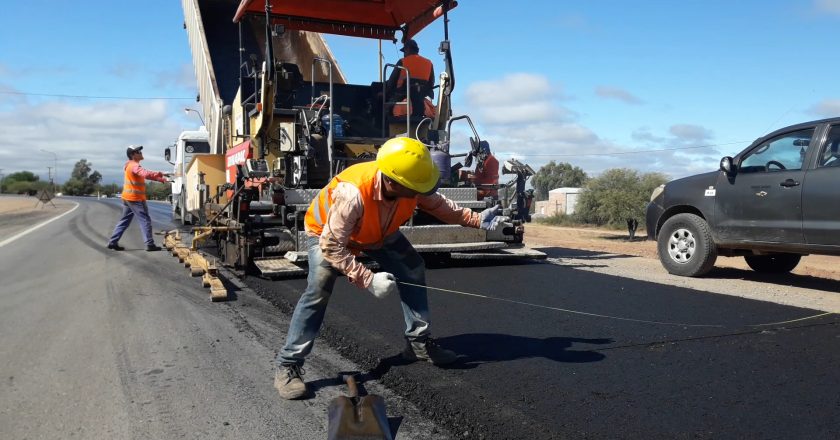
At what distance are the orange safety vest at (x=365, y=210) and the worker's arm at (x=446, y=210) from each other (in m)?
0.20

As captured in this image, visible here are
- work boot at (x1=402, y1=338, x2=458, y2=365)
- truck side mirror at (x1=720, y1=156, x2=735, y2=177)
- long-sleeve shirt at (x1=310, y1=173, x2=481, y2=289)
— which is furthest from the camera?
truck side mirror at (x1=720, y1=156, x2=735, y2=177)

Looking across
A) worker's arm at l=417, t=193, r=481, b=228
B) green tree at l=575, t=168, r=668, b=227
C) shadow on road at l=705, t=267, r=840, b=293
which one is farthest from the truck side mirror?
green tree at l=575, t=168, r=668, b=227

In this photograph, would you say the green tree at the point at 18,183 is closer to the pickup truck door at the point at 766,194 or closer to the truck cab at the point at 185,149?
the truck cab at the point at 185,149

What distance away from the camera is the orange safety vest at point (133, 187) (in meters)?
10.7

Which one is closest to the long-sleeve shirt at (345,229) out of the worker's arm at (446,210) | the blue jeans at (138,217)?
the worker's arm at (446,210)

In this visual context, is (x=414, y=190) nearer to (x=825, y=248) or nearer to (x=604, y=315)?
(x=604, y=315)

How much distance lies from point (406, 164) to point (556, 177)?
5788 centimetres

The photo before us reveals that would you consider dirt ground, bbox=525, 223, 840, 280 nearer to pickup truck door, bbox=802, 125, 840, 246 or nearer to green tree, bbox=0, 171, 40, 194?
pickup truck door, bbox=802, 125, 840, 246

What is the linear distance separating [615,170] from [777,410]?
934 inches

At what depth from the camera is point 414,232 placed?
26.6 ft

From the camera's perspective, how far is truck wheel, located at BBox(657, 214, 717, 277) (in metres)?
7.59

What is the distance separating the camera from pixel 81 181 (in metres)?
100

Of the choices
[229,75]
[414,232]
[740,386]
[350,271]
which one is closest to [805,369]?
[740,386]

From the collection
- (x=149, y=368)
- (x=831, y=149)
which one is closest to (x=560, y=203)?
(x=831, y=149)
